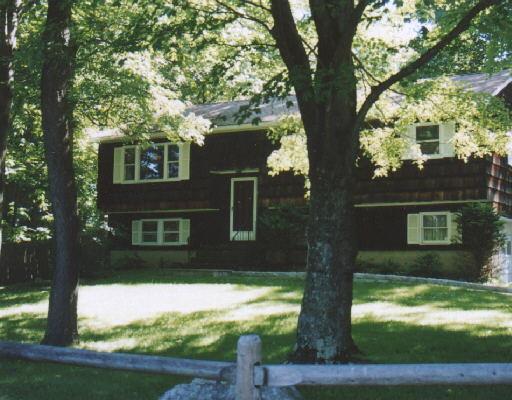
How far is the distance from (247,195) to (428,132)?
7.94m

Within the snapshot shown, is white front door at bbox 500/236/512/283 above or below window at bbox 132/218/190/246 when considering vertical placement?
below

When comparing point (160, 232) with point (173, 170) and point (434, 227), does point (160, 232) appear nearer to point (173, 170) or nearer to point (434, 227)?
point (173, 170)

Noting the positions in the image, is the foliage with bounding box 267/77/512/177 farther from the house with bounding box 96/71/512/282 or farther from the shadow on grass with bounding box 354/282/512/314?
the house with bounding box 96/71/512/282

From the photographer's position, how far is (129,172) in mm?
27750

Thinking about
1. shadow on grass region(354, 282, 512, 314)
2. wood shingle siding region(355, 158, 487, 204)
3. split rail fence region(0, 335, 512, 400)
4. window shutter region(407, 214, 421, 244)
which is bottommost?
shadow on grass region(354, 282, 512, 314)

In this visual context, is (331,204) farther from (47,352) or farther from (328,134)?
(47,352)

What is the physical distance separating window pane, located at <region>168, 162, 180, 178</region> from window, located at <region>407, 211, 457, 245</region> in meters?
10.0

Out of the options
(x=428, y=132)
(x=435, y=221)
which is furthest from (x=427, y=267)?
(x=428, y=132)

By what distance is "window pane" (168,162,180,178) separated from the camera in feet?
87.2

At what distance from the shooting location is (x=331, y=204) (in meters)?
7.88

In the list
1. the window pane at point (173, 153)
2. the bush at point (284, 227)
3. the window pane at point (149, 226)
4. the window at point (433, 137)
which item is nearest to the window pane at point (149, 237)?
the window pane at point (149, 226)

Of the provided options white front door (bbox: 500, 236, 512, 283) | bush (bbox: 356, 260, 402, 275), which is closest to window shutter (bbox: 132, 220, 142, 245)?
bush (bbox: 356, 260, 402, 275)

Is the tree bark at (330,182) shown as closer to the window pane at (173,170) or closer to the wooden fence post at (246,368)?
the wooden fence post at (246,368)

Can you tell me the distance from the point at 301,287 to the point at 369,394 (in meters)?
9.94
